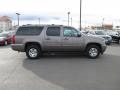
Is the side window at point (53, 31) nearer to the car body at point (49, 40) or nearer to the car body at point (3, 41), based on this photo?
the car body at point (49, 40)

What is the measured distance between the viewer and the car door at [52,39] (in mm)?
13027

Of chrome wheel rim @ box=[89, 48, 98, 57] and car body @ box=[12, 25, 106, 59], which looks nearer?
car body @ box=[12, 25, 106, 59]

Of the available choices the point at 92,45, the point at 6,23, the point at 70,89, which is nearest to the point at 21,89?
the point at 70,89

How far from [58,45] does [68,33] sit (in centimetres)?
92

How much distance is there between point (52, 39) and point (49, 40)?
0.60 feet

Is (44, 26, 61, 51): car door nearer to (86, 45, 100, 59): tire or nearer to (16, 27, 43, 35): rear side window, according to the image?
(16, 27, 43, 35): rear side window

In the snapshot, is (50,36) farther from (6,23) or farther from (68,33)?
(6,23)

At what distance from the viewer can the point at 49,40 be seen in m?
13.0

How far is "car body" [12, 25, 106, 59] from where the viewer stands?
12961 mm

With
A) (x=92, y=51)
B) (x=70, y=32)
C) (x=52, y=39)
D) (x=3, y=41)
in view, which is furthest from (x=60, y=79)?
(x=3, y=41)

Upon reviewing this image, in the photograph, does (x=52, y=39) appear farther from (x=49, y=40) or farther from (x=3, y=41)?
(x=3, y=41)

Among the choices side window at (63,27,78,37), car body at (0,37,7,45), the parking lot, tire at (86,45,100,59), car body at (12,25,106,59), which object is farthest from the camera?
car body at (0,37,7,45)

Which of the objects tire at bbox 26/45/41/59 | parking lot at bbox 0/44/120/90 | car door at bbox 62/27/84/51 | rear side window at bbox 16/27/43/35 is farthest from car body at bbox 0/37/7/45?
parking lot at bbox 0/44/120/90

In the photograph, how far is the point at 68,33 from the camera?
43.1ft
